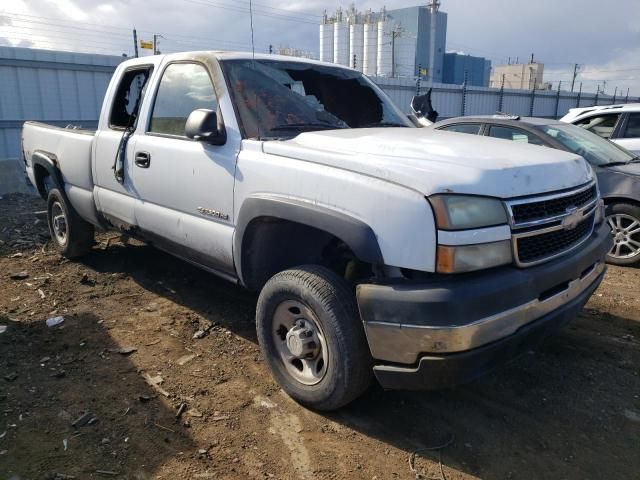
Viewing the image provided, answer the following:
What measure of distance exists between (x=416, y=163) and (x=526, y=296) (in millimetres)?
809

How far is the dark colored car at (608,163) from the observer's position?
5.64m

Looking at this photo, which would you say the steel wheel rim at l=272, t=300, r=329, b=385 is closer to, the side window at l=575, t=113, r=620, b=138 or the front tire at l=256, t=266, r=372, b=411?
the front tire at l=256, t=266, r=372, b=411

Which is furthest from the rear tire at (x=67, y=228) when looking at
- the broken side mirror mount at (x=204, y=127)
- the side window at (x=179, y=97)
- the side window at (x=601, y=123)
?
the side window at (x=601, y=123)

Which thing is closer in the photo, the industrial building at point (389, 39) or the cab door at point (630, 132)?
the cab door at point (630, 132)

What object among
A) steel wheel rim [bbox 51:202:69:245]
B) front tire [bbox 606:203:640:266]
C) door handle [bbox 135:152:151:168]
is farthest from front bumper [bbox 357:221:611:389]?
steel wheel rim [bbox 51:202:69:245]

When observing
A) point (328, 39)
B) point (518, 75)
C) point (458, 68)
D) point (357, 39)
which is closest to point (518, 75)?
point (518, 75)

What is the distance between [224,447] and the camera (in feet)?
8.75

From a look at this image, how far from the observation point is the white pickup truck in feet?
7.61

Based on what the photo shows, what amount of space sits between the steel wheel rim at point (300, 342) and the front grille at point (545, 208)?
1143 mm

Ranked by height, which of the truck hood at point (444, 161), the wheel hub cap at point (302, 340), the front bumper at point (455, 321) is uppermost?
the truck hood at point (444, 161)

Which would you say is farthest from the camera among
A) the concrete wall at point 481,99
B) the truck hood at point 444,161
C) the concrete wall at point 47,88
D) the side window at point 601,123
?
the concrete wall at point 481,99

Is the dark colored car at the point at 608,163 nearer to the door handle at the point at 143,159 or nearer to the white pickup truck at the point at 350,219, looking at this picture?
the white pickup truck at the point at 350,219

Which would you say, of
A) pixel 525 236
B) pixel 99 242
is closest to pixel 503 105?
pixel 99 242

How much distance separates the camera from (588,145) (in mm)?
6113
